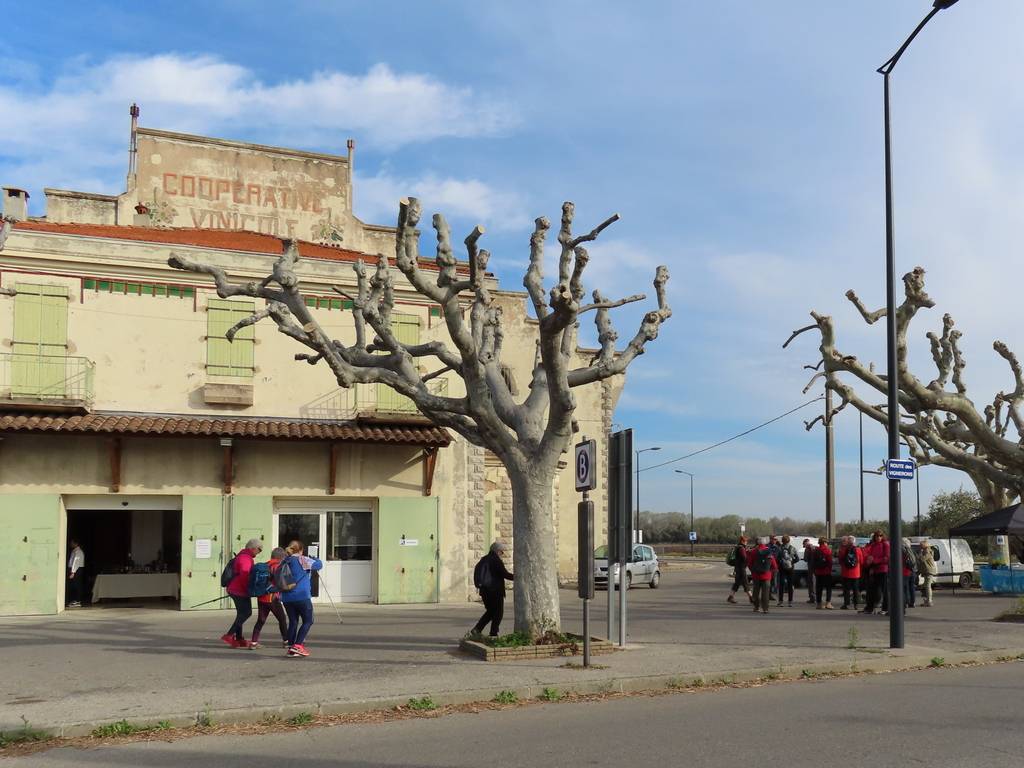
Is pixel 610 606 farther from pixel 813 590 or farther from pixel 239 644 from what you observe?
pixel 813 590

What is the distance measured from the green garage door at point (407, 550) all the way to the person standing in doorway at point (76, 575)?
6.34 meters

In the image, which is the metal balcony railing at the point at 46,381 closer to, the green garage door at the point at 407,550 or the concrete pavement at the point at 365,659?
the concrete pavement at the point at 365,659

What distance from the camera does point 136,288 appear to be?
21.4 m

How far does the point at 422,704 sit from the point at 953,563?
26.1 metres

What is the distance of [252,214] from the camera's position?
88.2 ft

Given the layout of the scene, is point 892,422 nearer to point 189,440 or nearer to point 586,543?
point 586,543

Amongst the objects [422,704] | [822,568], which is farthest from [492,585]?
[822,568]

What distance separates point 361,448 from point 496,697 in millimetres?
12614

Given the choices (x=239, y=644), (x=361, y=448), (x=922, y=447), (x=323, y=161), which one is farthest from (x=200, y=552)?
(x=922, y=447)

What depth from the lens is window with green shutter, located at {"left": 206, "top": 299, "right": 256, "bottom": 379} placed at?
21.7 meters

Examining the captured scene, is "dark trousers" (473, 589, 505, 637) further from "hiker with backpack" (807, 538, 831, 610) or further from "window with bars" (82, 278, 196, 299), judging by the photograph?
"window with bars" (82, 278, 196, 299)

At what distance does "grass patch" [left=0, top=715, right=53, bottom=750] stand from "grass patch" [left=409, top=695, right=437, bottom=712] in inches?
128

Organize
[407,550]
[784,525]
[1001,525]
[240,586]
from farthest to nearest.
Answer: [784,525]
[1001,525]
[407,550]
[240,586]

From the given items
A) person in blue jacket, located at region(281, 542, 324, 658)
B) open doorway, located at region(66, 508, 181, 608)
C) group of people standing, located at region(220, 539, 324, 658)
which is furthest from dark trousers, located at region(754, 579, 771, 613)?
open doorway, located at region(66, 508, 181, 608)
